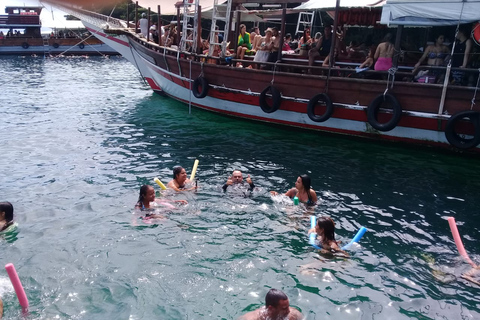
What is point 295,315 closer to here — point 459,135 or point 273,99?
point 459,135

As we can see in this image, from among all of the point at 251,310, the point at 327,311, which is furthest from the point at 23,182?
the point at 327,311

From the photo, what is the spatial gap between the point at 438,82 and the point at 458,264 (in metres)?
6.99

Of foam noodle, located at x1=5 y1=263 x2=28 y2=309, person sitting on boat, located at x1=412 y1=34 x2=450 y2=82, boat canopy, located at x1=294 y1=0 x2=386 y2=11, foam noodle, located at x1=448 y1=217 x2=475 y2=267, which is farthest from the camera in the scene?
boat canopy, located at x1=294 y1=0 x2=386 y2=11

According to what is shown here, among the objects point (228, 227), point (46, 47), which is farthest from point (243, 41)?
point (46, 47)

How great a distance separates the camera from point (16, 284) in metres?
4.91

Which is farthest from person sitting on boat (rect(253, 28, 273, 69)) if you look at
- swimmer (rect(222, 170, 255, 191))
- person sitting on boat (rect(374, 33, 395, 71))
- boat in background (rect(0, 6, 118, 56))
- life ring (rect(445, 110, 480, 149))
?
boat in background (rect(0, 6, 118, 56))

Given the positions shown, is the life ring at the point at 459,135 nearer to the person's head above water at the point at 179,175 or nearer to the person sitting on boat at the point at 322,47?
the person sitting on boat at the point at 322,47

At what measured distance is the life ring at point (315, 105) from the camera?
44.4ft

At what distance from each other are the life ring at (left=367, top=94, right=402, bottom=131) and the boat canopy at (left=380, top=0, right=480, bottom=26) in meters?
2.08

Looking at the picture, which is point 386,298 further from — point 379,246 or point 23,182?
point 23,182

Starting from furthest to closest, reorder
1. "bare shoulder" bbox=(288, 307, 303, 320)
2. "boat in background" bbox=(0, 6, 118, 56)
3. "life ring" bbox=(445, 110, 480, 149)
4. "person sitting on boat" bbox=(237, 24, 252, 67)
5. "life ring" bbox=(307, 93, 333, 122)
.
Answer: "boat in background" bbox=(0, 6, 118, 56), "person sitting on boat" bbox=(237, 24, 252, 67), "life ring" bbox=(307, 93, 333, 122), "life ring" bbox=(445, 110, 480, 149), "bare shoulder" bbox=(288, 307, 303, 320)

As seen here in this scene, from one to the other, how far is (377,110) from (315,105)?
1.99 m

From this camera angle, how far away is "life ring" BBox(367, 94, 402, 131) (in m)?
12.4

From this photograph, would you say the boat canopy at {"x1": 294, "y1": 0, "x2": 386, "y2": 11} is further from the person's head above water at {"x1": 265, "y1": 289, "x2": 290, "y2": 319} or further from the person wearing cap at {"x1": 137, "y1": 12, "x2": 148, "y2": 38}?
the person's head above water at {"x1": 265, "y1": 289, "x2": 290, "y2": 319}
